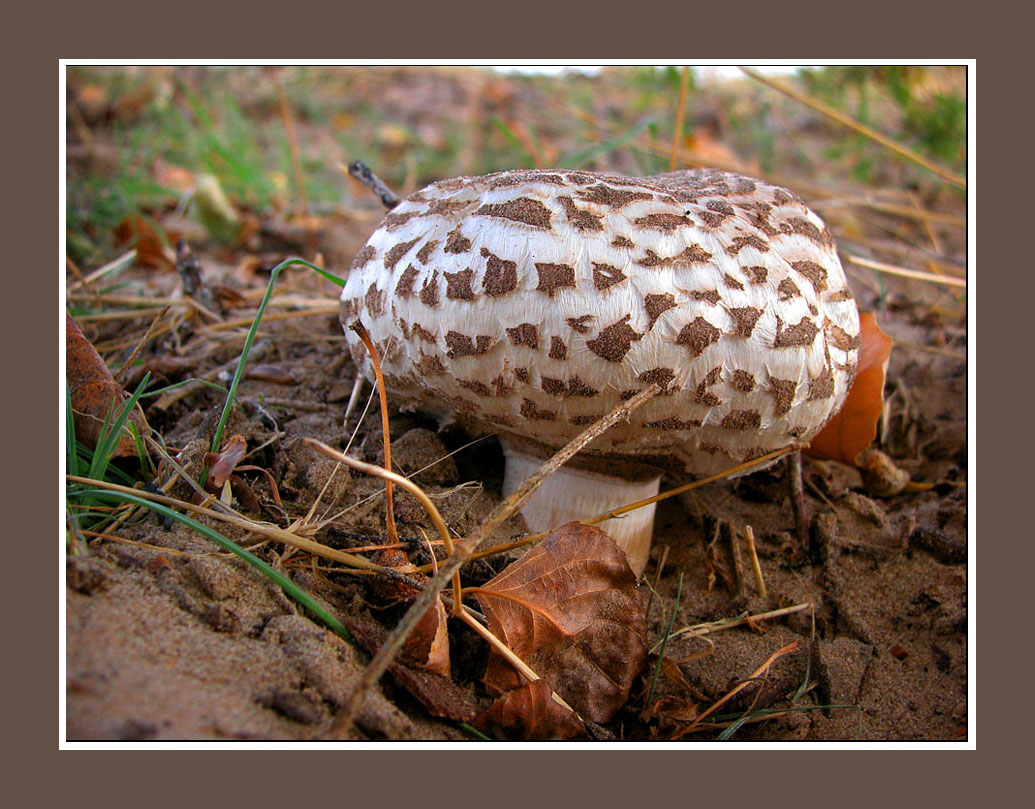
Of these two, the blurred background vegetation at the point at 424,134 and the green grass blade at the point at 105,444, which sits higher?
the blurred background vegetation at the point at 424,134

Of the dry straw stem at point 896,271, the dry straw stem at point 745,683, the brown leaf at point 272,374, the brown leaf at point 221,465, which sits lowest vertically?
the dry straw stem at point 745,683

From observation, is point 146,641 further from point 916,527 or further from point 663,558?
point 916,527

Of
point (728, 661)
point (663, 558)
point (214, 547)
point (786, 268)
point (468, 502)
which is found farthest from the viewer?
point (663, 558)

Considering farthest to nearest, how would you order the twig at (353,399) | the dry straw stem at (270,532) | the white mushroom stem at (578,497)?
the twig at (353,399) < the white mushroom stem at (578,497) < the dry straw stem at (270,532)

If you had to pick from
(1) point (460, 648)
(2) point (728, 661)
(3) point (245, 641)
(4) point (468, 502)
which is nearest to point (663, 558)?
(2) point (728, 661)

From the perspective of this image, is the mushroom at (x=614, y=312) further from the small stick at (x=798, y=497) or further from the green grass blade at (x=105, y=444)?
the green grass blade at (x=105, y=444)

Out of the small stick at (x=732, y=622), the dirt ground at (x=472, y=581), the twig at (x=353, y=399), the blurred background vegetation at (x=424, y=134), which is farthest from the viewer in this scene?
the blurred background vegetation at (x=424, y=134)

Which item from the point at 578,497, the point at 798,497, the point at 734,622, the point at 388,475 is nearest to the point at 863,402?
the point at 798,497

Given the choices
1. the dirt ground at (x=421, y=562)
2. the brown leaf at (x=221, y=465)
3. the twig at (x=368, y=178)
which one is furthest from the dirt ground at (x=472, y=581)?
the twig at (x=368, y=178)
